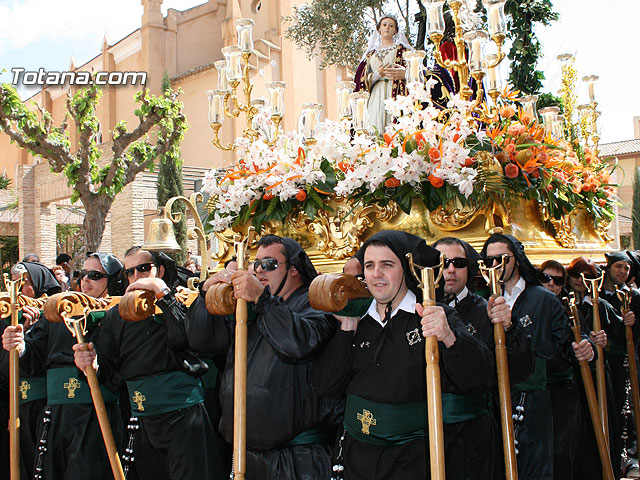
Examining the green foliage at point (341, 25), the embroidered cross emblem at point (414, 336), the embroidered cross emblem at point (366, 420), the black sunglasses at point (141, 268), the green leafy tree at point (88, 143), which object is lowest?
the embroidered cross emblem at point (366, 420)

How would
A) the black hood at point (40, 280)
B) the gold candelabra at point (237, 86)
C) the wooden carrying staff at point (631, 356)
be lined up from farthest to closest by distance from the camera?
1. the black hood at point (40, 280)
2. the gold candelabra at point (237, 86)
3. the wooden carrying staff at point (631, 356)

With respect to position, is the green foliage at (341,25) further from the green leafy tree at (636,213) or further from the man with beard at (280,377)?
the green leafy tree at (636,213)

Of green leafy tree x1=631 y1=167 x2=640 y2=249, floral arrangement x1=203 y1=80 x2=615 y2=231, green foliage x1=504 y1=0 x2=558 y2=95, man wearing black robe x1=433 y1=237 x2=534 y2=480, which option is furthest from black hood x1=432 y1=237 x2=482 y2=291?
green leafy tree x1=631 y1=167 x2=640 y2=249

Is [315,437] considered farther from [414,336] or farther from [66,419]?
[66,419]

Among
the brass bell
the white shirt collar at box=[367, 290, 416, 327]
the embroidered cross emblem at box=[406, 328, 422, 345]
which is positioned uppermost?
the brass bell

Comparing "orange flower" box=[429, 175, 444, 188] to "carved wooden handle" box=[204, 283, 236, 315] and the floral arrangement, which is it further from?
"carved wooden handle" box=[204, 283, 236, 315]

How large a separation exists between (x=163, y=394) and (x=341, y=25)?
11671mm

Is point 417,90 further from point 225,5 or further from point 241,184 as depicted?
point 225,5

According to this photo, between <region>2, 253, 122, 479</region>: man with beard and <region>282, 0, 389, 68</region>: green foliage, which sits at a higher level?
<region>282, 0, 389, 68</region>: green foliage

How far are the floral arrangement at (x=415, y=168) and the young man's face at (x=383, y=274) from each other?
6.03 feet

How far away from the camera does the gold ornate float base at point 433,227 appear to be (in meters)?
4.94

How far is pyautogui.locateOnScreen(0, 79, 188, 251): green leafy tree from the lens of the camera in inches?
487

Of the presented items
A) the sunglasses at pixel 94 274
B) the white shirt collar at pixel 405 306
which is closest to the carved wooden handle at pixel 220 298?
the white shirt collar at pixel 405 306

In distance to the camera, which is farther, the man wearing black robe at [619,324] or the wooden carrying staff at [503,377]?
the man wearing black robe at [619,324]
